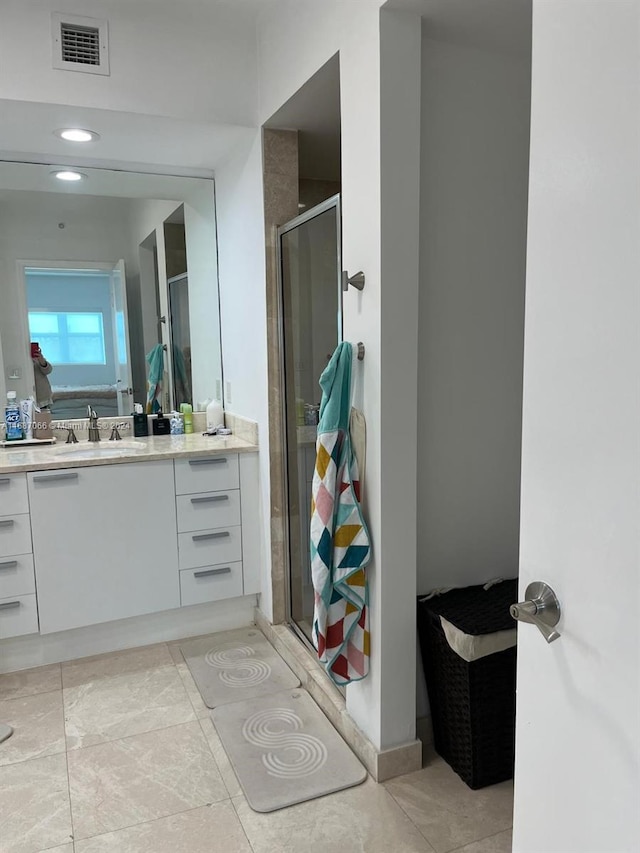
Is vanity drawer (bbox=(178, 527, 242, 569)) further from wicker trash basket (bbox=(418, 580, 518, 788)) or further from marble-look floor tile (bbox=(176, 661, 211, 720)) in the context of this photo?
wicker trash basket (bbox=(418, 580, 518, 788))

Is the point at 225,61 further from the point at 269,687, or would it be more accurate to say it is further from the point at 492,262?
the point at 269,687

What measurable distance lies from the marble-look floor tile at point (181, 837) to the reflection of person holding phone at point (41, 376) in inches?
81.5

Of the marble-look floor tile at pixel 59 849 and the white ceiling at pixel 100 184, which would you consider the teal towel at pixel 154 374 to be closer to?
the white ceiling at pixel 100 184

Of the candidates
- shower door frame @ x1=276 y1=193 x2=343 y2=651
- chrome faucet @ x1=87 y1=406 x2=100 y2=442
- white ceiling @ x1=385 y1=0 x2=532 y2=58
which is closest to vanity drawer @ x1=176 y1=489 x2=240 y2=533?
shower door frame @ x1=276 y1=193 x2=343 y2=651

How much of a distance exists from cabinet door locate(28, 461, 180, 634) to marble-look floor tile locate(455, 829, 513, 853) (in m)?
1.66

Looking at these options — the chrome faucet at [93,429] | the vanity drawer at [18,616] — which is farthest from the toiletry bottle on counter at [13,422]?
the vanity drawer at [18,616]

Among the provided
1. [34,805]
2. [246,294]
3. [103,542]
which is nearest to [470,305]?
[246,294]

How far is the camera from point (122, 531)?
285cm

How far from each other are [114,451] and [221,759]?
59.3 inches

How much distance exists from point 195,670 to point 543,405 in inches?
89.3

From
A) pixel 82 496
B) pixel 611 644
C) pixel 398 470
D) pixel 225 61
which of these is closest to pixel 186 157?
pixel 225 61

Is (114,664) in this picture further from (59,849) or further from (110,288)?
(110,288)

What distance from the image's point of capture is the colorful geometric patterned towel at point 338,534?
1987 mm

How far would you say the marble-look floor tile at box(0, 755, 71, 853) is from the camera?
6.03 ft
